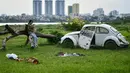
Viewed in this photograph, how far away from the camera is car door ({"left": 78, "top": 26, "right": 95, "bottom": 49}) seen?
20.8 meters

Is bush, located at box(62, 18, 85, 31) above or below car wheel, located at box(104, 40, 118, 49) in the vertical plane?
below

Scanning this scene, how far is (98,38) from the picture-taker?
69.2ft

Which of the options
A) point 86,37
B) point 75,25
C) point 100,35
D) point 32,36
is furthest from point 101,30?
point 75,25

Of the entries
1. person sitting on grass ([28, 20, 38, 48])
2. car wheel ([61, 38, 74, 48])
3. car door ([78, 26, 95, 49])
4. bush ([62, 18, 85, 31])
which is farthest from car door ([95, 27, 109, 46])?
bush ([62, 18, 85, 31])

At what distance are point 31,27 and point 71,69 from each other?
419 inches

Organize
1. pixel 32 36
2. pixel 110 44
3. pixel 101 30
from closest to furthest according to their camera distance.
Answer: pixel 110 44, pixel 101 30, pixel 32 36

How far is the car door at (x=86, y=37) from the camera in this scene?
2077 centimetres

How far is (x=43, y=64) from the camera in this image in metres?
13.5

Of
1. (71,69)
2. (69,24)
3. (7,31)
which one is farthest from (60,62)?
(69,24)

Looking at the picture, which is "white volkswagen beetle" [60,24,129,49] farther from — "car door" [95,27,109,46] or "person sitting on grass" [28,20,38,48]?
"person sitting on grass" [28,20,38,48]

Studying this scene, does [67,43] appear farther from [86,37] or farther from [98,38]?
[98,38]

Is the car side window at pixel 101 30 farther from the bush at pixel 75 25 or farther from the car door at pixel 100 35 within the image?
the bush at pixel 75 25

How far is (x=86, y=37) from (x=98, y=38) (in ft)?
2.64

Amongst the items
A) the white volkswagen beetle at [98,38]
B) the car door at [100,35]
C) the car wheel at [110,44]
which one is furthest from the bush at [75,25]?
the car wheel at [110,44]
